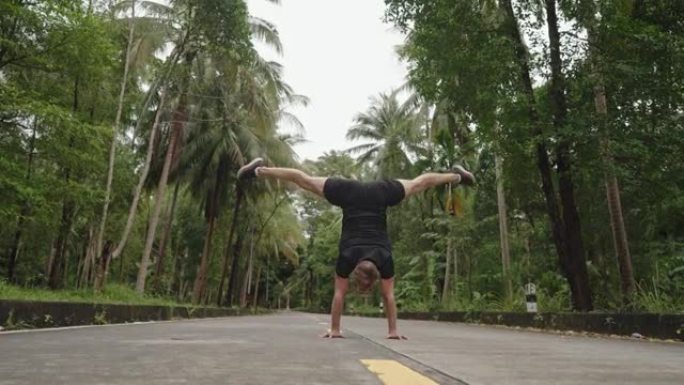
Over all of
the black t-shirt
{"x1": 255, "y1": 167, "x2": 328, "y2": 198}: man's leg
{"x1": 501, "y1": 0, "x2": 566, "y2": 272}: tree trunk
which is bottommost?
the black t-shirt

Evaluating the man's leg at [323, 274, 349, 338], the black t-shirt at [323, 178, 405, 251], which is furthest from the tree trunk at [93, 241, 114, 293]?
the black t-shirt at [323, 178, 405, 251]

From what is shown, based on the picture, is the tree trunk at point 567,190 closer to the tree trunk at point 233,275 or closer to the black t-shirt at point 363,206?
the black t-shirt at point 363,206

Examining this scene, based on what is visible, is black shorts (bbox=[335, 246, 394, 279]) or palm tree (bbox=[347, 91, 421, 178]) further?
palm tree (bbox=[347, 91, 421, 178])

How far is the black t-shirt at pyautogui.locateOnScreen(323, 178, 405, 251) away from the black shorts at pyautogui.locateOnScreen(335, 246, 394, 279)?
0.05 metres

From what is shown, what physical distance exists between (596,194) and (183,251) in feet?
114

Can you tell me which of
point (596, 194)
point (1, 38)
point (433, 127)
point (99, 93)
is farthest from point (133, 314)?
point (433, 127)

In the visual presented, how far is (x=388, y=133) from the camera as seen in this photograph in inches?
1348

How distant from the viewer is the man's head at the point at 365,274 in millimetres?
5281

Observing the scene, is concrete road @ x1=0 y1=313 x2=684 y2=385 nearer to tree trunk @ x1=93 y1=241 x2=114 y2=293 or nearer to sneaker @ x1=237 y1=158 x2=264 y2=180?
sneaker @ x1=237 y1=158 x2=264 y2=180

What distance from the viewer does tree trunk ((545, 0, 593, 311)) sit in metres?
10.7

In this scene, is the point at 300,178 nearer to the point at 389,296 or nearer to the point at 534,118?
the point at 389,296

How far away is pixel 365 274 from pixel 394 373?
216 centimetres

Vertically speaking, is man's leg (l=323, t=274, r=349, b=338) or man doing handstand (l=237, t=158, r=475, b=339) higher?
man doing handstand (l=237, t=158, r=475, b=339)

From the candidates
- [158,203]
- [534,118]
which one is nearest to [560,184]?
[534,118]
